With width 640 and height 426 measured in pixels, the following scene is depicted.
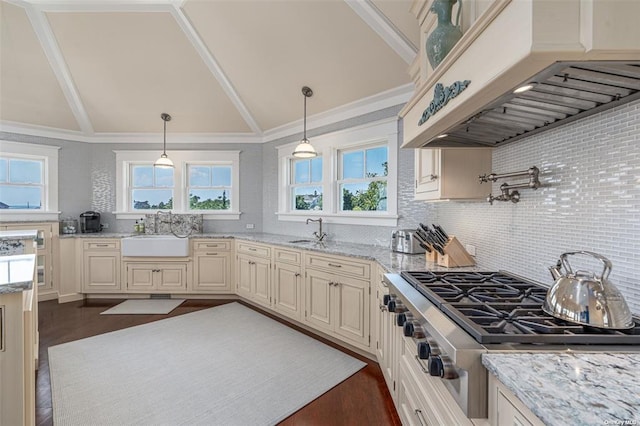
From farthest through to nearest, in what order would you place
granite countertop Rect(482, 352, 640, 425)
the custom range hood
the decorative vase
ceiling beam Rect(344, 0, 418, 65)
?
ceiling beam Rect(344, 0, 418, 65), the decorative vase, the custom range hood, granite countertop Rect(482, 352, 640, 425)

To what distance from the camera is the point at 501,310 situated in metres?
1.17

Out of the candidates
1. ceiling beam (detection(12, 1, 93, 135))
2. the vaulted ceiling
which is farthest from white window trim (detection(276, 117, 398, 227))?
ceiling beam (detection(12, 1, 93, 135))

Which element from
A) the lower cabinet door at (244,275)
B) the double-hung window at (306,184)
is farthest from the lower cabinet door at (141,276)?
the double-hung window at (306,184)

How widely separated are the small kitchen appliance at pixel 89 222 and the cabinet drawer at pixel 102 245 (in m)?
0.38

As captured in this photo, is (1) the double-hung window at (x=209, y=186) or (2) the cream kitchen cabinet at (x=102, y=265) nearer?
(2) the cream kitchen cabinet at (x=102, y=265)

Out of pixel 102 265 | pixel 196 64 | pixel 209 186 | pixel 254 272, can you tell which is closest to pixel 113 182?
pixel 102 265

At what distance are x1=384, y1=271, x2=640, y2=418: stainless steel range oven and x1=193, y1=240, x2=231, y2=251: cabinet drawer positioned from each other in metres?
3.37

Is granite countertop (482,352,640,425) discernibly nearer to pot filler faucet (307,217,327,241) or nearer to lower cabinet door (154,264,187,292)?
pot filler faucet (307,217,327,241)

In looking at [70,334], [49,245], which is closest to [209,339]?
[70,334]

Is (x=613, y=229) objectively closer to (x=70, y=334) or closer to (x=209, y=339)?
(x=209, y=339)

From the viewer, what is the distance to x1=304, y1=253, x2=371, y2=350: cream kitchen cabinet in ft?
8.78

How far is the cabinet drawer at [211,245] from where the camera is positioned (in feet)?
14.5

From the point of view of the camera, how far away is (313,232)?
417 cm

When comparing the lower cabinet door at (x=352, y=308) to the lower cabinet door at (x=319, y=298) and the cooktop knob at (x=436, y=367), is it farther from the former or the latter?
the cooktop knob at (x=436, y=367)
